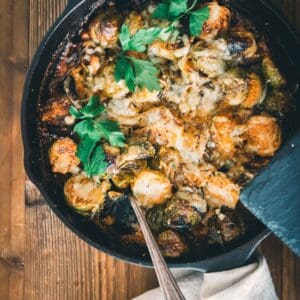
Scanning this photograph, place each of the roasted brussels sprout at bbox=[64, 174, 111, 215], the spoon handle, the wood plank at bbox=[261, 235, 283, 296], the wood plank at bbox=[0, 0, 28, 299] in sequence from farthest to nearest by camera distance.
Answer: the wood plank at bbox=[0, 0, 28, 299], the wood plank at bbox=[261, 235, 283, 296], the roasted brussels sprout at bbox=[64, 174, 111, 215], the spoon handle

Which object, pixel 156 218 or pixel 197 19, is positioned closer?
pixel 197 19

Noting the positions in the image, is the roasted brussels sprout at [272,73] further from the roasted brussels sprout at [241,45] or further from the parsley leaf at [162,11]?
the parsley leaf at [162,11]

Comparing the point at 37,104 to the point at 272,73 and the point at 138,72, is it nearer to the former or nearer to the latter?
the point at 138,72

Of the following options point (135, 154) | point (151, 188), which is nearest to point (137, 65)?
point (135, 154)

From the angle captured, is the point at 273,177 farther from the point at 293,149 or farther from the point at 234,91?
the point at 234,91

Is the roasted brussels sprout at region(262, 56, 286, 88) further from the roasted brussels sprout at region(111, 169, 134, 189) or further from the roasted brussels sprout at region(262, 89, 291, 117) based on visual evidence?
the roasted brussels sprout at region(111, 169, 134, 189)

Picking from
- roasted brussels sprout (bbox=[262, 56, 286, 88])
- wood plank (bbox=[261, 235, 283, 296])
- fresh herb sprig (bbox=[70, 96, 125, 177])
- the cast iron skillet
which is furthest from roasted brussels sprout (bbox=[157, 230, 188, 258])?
roasted brussels sprout (bbox=[262, 56, 286, 88])
